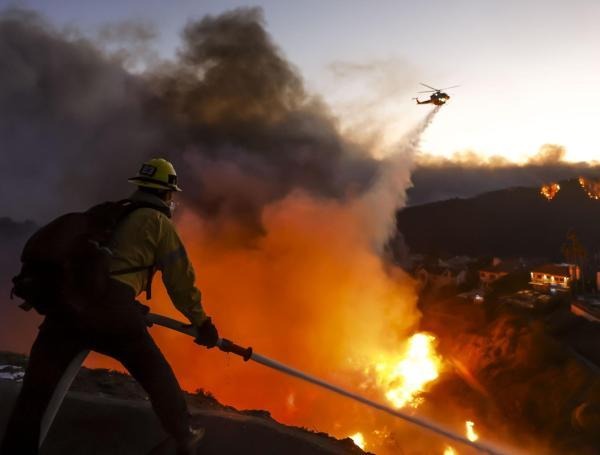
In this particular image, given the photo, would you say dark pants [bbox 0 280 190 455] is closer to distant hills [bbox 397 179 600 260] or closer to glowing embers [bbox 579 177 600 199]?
glowing embers [bbox 579 177 600 199]

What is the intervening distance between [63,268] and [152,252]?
0.63m

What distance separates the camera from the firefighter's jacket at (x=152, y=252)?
339cm

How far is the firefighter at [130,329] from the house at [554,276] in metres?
50.9

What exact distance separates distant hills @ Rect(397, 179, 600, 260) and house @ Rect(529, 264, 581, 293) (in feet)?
132

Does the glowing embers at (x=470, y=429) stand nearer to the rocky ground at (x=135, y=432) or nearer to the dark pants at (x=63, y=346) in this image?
the rocky ground at (x=135, y=432)

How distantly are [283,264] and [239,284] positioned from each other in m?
4.99

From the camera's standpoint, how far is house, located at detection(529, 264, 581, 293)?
4903cm

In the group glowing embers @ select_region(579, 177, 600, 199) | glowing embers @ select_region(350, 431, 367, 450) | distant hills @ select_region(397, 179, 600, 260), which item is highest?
distant hills @ select_region(397, 179, 600, 260)

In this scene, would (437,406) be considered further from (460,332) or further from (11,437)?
(11,437)

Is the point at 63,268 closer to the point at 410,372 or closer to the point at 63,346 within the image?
the point at 63,346

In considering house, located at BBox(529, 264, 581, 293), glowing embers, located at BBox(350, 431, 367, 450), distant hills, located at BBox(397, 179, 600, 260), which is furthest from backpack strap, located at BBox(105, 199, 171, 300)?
distant hills, located at BBox(397, 179, 600, 260)

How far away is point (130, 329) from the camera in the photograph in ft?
10.9

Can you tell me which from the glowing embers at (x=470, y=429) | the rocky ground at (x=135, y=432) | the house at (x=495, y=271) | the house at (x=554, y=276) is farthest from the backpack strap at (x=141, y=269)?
the house at (x=495, y=271)

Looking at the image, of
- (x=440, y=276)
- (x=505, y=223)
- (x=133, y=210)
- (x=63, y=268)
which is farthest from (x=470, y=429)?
(x=505, y=223)
